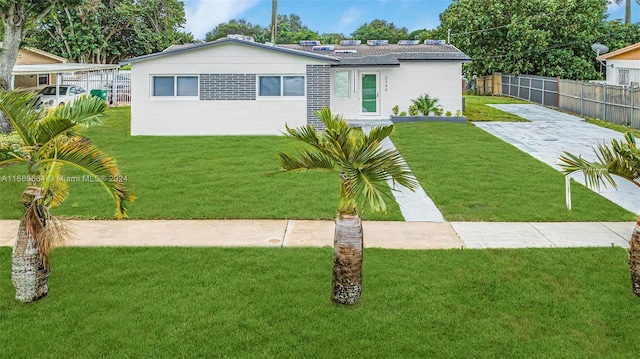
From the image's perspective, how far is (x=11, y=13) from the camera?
18734 millimetres

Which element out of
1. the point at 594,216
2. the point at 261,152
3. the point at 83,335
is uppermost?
the point at 261,152

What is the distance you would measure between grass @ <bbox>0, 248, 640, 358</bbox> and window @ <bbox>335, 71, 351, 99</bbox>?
1687cm

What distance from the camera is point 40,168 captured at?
650 centimetres

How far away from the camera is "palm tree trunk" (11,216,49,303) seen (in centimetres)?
611

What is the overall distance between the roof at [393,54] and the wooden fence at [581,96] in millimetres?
5980

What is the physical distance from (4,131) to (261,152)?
8618mm

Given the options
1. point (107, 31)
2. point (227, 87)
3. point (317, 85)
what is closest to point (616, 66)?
point (317, 85)

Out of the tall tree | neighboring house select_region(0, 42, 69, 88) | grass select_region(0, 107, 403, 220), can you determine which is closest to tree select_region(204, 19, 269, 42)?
neighboring house select_region(0, 42, 69, 88)

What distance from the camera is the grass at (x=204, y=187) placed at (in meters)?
10.3

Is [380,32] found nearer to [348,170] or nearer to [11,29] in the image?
[11,29]

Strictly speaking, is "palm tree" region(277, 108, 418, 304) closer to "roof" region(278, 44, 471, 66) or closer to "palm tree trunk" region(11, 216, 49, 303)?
"palm tree trunk" region(11, 216, 49, 303)

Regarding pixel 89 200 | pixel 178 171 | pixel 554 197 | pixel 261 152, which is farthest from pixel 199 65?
pixel 554 197

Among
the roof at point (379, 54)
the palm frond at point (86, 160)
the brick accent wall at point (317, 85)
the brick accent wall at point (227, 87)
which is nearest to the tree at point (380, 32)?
the roof at point (379, 54)

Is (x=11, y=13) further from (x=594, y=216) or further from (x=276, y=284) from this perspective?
(x=594, y=216)
